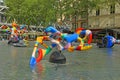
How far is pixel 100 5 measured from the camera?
80.4 meters

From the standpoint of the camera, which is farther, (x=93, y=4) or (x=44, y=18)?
(x=44, y=18)

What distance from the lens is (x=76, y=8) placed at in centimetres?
8131

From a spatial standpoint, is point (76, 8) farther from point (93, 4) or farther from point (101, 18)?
point (101, 18)

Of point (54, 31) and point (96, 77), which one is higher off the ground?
point (54, 31)

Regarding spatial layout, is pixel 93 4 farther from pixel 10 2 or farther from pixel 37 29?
pixel 37 29

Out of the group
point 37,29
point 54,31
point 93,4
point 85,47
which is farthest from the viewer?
point 37,29

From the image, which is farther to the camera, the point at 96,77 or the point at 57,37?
the point at 57,37

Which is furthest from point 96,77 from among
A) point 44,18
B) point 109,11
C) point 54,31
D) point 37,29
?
point 37,29

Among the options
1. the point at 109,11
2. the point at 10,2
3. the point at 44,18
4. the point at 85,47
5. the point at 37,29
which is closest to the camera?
the point at 85,47

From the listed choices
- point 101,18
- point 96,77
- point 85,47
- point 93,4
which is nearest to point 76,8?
point 93,4

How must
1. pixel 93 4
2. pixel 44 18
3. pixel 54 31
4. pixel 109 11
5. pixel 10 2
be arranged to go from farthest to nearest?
pixel 10 2
pixel 44 18
pixel 109 11
pixel 93 4
pixel 54 31

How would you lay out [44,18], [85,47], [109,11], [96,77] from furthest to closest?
[44,18] < [109,11] < [85,47] < [96,77]

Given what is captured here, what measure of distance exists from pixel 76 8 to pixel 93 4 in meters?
3.92

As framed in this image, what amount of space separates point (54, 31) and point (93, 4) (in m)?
60.1
